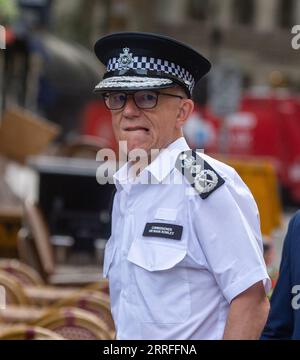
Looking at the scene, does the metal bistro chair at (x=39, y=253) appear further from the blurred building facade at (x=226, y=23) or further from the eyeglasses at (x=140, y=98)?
the blurred building facade at (x=226, y=23)

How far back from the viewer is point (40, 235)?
10602 millimetres

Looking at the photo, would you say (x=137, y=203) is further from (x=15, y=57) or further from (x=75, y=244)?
(x=15, y=57)

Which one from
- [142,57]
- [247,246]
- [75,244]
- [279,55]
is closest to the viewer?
[247,246]

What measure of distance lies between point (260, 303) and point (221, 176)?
36cm

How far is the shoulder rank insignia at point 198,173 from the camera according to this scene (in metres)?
3.13

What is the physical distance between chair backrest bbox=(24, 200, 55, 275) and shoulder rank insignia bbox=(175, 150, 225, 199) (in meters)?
6.37

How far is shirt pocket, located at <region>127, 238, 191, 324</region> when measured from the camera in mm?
3125

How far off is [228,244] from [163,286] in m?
0.21

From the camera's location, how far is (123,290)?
3238 mm

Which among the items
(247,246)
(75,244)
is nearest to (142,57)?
(247,246)

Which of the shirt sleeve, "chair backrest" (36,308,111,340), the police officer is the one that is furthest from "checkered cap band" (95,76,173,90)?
"chair backrest" (36,308,111,340)

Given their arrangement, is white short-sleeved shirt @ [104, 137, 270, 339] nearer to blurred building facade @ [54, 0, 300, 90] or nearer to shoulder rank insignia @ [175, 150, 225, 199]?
shoulder rank insignia @ [175, 150, 225, 199]

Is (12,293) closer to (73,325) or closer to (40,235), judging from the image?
(73,325)

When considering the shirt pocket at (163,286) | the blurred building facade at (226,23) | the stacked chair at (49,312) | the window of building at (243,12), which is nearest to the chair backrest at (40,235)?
the stacked chair at (49,312)
